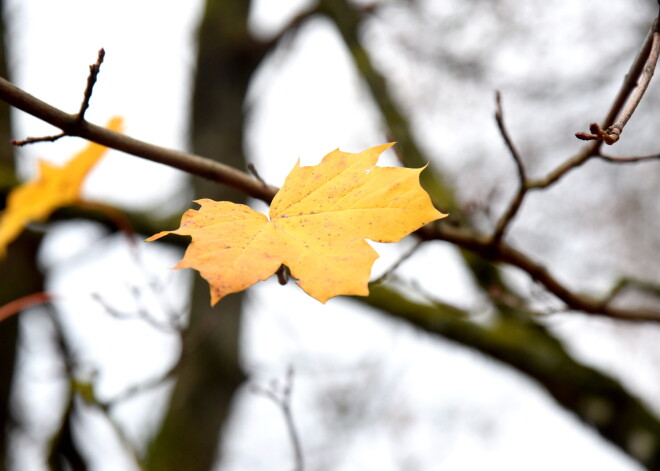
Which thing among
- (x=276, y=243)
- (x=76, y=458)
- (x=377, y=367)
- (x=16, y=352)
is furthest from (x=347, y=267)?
(x=377, y=367)

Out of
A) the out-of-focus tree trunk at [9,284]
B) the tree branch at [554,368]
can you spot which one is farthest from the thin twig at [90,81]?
the out-of-focus tree trunk at [9,284]

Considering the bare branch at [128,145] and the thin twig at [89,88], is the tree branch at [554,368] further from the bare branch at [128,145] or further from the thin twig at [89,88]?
the thin twig at [89,88]

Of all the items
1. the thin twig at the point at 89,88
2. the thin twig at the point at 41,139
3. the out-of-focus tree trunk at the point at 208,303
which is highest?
the thin twig at the point at 89,88

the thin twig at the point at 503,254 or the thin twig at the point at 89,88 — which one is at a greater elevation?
the thin twig at the point at 89,88

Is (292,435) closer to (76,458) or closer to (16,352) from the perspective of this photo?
(76,458)

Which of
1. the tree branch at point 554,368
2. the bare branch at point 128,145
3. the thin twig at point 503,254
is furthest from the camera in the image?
the tree branch at point 554,368

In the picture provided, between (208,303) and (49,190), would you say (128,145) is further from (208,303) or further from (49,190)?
(208,303)
